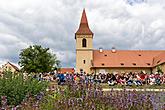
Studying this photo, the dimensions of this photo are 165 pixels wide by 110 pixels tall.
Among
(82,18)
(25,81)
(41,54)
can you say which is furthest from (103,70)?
(25,81)

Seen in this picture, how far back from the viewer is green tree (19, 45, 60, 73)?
6397 cm

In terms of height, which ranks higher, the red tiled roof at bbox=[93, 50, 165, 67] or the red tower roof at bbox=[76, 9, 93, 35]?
the red tower roof at bbox=[76, 9, 93, 35]

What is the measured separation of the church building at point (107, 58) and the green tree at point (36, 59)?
59.6 ft

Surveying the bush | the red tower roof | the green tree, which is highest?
the red tower roof

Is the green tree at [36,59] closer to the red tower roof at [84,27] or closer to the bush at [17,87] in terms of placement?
the red tower roof at [84,27]

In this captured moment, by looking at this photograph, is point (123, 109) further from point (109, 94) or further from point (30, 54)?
point (30, 54)

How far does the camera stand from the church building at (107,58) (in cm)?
8538

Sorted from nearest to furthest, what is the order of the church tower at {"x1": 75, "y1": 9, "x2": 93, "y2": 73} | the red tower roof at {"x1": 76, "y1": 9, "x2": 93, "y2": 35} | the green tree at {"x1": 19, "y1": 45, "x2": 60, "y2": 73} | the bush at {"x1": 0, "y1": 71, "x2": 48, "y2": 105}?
1. the bush at {"x1": 0, "y1": 71, "x2": 48, "y2": 105}
2. the green tree at {"x1": 19, "y1": 45, "x2": 60, "y2": 73}
3. the church tower at {"x1": 75, "y1": 9, "x2": 93, "y2": 73}
4. the red tower roof at {"x1": 76, "y1": 9, "x2": 93, "y2": 35}

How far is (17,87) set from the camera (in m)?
9.71

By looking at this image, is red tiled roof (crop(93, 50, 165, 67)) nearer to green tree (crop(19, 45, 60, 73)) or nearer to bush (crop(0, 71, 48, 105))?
green tree (crop(19, 45, 60, 73))

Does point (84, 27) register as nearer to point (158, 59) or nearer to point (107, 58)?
point (107, 58)

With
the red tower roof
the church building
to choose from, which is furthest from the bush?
the red tower roof

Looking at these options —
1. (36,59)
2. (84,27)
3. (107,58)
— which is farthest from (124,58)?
(36,59)

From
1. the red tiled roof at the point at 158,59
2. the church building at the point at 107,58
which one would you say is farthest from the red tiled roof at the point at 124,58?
the red tiled roof at the point at 158,59
